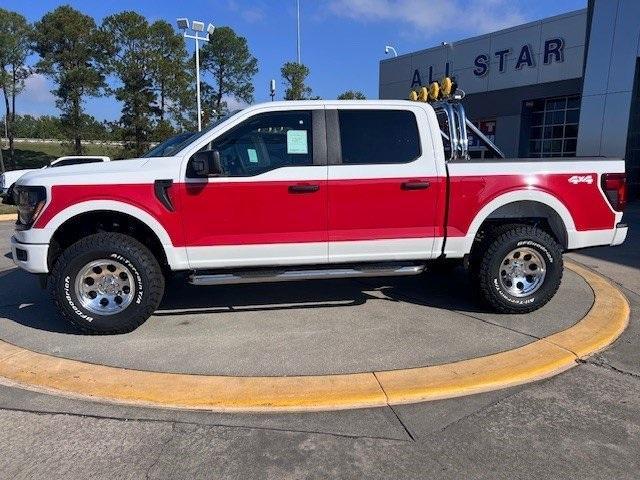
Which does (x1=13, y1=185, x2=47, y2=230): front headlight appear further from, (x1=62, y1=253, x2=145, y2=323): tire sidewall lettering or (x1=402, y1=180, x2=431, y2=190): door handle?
(x1=402, y1=180, x2=431, y2=190): door handle

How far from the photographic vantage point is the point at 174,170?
435cm

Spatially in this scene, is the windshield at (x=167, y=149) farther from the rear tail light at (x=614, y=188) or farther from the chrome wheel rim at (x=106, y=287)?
the rear tail light at (x=614, y=188)

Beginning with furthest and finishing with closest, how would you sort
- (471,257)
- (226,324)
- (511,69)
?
(511,69) → (471,257) → (226,324)

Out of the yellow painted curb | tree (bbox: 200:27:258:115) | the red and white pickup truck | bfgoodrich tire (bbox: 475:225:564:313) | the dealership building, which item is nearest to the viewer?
the yellow painted curb

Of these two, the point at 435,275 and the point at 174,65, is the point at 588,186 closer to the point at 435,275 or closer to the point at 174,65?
the point at 435,275

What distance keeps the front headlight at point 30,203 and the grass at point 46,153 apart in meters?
24.2

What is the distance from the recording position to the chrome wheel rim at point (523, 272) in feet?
16.2

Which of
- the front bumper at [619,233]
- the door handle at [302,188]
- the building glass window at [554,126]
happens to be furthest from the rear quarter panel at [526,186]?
the building glass window at [554,126]

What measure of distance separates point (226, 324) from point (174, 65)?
79.6ft

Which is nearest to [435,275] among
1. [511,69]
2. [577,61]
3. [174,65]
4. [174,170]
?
[174,170]

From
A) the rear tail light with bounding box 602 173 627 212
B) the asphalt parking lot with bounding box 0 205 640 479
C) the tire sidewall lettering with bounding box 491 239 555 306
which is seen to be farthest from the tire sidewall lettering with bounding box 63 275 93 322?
the rear tail light with bounding box 602 173 627 212

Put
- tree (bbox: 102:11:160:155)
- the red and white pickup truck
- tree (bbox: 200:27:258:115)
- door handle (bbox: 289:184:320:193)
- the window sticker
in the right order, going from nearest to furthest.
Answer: the red and white pickup truck < door handle (bbox: 289:184:320:193) < the window sticker < tree (bbox: 102:11:160:155) < tree (bbox: 200:27:258:115)

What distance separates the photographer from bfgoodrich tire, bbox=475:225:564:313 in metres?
4.83

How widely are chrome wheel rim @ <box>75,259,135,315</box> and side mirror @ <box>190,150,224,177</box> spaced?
1086 mm
